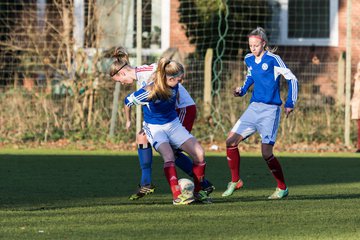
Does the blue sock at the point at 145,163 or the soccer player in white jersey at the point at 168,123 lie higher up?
the soccer player in white jersey at the point at 168,123

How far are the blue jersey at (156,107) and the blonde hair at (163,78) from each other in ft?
0.24

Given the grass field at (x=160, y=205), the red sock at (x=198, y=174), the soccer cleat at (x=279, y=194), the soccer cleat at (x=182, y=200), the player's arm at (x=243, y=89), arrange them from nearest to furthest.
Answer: the grass field at (x=160, y=205) → the soccer cleat at (x=182, y=200) → the red sock at (x=198, y=174) → the soccer cleat at (x=279, y=194) → the player's arm at (x=243, y=89)

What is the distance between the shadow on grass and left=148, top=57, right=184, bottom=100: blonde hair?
1025 mm

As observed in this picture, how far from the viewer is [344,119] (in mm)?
Answer: 18828

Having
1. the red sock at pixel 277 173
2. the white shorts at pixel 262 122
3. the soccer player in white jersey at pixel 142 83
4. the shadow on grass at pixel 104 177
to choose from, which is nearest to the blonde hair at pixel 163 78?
the soccer player in white jersey at pixel 142 83

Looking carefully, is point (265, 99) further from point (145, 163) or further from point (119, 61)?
point (119, 61)

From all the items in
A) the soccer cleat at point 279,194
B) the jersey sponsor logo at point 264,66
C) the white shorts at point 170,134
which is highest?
the jersey sponsor logo at point 264,66

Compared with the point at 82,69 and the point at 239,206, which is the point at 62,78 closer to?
the point at 82,69

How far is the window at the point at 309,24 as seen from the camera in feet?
79.6

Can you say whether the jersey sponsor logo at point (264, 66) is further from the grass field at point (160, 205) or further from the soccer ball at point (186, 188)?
the soccer ball at point (186, 188)

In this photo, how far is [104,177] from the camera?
505 inches

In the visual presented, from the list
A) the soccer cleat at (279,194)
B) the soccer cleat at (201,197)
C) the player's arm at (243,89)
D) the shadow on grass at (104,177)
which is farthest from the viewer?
the player's arm at (243,89)

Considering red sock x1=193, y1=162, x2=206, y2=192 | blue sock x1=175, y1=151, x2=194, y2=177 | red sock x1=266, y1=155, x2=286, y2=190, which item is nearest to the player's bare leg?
red sock x1=193, y1=162, x2=206, y2=192

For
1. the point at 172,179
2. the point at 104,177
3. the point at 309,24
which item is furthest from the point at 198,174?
the point at 309,24
